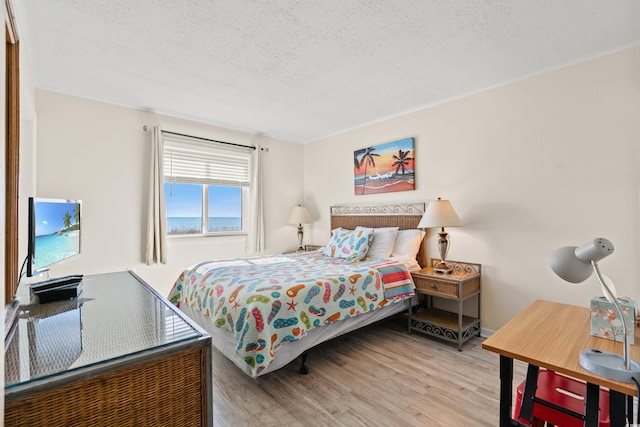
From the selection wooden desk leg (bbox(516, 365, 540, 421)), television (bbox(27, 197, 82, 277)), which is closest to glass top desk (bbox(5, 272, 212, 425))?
television (bbox(27, 197, 82, 277))

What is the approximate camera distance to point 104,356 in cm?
89

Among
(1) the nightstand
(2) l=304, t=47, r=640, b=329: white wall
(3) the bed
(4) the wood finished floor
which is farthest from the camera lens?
(1) the nightstand

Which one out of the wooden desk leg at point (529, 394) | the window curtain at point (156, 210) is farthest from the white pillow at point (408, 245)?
the window curtain at point (156, 210)

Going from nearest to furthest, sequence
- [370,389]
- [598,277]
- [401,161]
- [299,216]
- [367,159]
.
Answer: [598,277] → [370,389] → [401,161] → [367,159] → [299,216]

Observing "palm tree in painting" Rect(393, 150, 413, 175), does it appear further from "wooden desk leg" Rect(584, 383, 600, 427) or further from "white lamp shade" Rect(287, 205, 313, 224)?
"wooden desk leg" Rect(584, 383, 600, 427)

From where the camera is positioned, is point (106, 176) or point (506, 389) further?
point (106, 176)

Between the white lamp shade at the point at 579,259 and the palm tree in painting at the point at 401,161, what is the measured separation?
105 inches

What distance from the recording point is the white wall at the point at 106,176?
9.79 ft

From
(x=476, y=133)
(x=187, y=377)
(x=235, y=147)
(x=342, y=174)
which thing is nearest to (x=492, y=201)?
(x=476, y=133)

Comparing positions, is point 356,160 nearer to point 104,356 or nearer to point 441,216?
point 441,216

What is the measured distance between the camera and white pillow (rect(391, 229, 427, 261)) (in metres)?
3.34

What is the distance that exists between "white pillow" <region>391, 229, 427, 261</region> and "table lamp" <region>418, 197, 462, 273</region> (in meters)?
0.27

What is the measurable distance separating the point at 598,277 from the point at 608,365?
0.99 ft

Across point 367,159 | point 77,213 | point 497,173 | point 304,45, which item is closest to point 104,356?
point 77,213
